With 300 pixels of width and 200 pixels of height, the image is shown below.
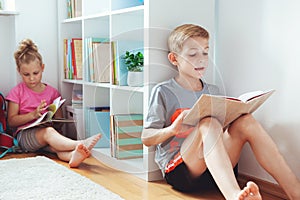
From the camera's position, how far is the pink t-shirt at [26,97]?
2711 millimetres

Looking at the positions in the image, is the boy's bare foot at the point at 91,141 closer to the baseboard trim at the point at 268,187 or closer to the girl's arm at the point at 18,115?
the girl's arm at the point at 18,115

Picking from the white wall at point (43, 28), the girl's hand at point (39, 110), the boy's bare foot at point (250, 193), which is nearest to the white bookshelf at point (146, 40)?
the girl's hand at point (39, 110)

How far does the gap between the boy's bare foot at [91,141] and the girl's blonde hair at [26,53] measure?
766 mm

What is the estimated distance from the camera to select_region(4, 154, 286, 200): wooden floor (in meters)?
1.82

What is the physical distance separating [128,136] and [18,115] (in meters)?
0.97

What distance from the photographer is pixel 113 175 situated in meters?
2.16

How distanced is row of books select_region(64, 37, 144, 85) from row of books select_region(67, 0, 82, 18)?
156mm

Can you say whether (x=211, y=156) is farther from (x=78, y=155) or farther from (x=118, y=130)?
(x=78, y=155)

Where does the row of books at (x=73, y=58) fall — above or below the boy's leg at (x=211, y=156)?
above

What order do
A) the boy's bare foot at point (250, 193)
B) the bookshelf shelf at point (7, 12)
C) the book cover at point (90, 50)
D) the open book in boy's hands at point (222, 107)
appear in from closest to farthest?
1. the boy's bare foot at point (250, 193)
2. the open book in boy's hands at point (222, 107)
3. the book cover at point (90, 50)
4. the bookshelf shelf at point (7, 12)

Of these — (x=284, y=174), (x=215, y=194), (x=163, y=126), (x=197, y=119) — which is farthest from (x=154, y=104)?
(x=284, y=174)

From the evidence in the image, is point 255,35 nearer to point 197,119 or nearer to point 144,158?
point 197,119

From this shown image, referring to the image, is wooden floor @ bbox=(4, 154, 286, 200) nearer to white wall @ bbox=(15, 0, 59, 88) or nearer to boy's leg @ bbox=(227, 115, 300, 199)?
boy's leg @ bbox=(227, 115, 300, 199)

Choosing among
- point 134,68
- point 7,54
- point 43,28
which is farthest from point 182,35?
point 7,54
